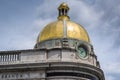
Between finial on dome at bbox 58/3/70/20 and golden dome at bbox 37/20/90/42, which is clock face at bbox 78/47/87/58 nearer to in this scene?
golden dome at bbox 37/20/90/42

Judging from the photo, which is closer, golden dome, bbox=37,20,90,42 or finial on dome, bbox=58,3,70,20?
golden dome, bbox=37,20,90,42

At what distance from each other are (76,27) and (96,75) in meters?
5.51

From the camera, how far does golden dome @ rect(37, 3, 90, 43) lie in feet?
127

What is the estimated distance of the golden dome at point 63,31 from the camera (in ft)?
127

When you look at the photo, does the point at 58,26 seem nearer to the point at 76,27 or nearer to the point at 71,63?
the point at 76,27

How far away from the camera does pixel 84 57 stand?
37.8 metres

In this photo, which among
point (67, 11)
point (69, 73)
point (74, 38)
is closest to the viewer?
point (69, 73)

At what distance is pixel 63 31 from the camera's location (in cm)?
3878

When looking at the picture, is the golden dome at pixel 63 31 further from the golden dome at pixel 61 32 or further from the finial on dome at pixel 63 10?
the finial on dome at pixel 63 10

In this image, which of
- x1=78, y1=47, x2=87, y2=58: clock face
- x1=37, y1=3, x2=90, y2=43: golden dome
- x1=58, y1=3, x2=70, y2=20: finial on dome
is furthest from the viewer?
x1=58, y1=3, x2=70, y2=20: finial on dome

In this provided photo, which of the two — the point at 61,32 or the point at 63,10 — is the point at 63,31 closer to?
the point at 61,32

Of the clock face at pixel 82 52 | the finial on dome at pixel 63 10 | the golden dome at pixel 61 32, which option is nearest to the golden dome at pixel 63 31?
the golden dome at pixel 61 32

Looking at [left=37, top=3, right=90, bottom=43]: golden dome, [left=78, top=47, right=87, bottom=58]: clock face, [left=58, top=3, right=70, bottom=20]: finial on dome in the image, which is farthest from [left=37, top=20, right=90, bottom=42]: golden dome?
[left=58, top=3, right=70, bottom=20]: finial on dome

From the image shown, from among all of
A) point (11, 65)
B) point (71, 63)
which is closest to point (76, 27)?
point (71, 63)
